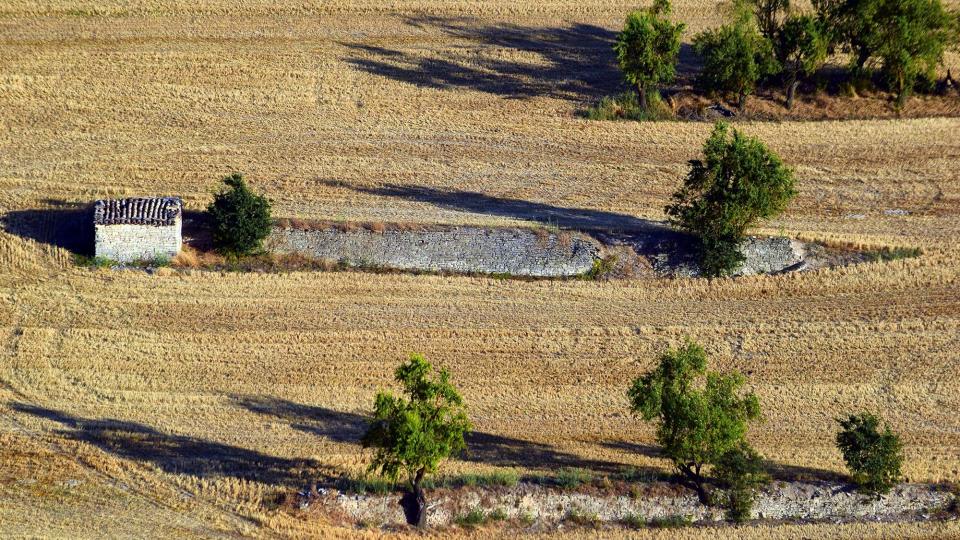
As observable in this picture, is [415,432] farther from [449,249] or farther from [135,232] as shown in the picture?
[135,232]

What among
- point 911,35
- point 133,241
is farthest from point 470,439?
point 911,35

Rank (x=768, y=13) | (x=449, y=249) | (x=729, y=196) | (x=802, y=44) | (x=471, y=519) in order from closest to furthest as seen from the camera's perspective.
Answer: (x=471, y=519) < (x=729, y=196) < (x=449, y=249) < (x=802, y=44) < (x=768, y=13)

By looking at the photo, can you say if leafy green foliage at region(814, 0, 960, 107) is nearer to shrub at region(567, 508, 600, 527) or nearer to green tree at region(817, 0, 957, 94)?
green tree at region(817, 0, 957, 94)

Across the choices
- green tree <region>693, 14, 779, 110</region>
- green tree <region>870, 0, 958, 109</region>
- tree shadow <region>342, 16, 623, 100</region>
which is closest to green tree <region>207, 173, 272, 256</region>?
tree shadow <region>342, 16, 623, 100</region>

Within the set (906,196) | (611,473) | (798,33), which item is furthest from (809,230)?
(611,473)

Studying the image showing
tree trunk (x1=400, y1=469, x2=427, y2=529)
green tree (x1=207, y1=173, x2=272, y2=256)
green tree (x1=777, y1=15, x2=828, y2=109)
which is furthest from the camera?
green tree (x1=777, y1=15, x2=828, y2=109)

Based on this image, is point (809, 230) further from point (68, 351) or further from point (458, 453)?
point (68, 351)
